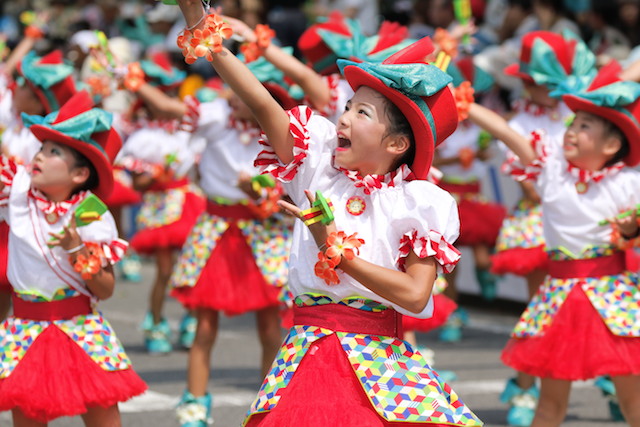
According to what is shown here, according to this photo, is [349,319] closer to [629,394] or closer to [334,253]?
[334,253]

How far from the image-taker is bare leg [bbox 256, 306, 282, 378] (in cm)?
720

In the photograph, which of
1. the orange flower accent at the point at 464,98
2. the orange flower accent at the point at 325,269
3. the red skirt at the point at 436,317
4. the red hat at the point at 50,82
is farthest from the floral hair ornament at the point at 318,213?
the red hat at the point at 50,82

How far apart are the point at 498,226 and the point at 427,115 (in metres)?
6.21

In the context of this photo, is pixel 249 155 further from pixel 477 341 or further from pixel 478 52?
pixel 478 52

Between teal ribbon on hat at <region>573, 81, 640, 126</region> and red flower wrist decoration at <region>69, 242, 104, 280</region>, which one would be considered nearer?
red flower wrist decoration at <region>69, 242, 104, 280</region>

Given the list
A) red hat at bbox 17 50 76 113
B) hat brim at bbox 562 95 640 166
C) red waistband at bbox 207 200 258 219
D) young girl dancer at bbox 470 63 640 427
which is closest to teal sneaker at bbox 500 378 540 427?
young girl dancer at bbox 470 63 640 427

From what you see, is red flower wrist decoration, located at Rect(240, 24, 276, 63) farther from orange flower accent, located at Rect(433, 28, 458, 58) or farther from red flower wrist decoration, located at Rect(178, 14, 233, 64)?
red flower wrist decoration, located at Rect(178, 14, 233, 64)

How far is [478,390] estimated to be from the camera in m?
7.83

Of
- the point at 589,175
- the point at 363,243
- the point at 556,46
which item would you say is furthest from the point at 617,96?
the point at 363,243

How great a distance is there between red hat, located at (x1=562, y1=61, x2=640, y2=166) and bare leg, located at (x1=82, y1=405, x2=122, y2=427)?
2550 millimetres

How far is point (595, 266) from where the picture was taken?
19.4ft

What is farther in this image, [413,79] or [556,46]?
[556,46]

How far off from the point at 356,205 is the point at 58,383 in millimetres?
1613

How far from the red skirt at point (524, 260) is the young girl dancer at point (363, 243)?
148 inches
